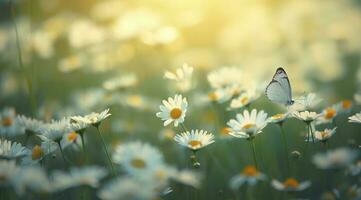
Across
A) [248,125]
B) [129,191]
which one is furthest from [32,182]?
[248,125]

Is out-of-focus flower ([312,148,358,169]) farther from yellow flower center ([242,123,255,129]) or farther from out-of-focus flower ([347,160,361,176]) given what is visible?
yellow flower center ([242,123,255,129])

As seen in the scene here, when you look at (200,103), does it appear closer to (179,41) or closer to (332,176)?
(332,176)

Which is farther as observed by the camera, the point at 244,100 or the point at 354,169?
the point at 244,100

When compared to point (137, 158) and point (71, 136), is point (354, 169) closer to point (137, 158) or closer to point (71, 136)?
point (137, 158)

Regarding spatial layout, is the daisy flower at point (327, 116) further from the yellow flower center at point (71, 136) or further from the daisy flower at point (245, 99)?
the yellow flower center at point (71, 136)

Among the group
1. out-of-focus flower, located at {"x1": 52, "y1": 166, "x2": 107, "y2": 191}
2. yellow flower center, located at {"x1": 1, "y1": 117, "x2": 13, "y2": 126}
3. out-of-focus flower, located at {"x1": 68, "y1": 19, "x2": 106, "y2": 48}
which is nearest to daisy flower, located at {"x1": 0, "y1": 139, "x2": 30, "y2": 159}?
out-of-focus flower, located at {"x1": 52, "y1": 166, "x2": 107, "y2": 191}

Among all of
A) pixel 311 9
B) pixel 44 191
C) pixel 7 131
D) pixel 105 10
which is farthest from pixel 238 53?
pixel 44 191

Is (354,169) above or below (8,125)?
below

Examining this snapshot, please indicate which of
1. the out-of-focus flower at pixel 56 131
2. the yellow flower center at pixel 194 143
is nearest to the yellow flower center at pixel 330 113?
the yellow flower center at pixel 194 143
